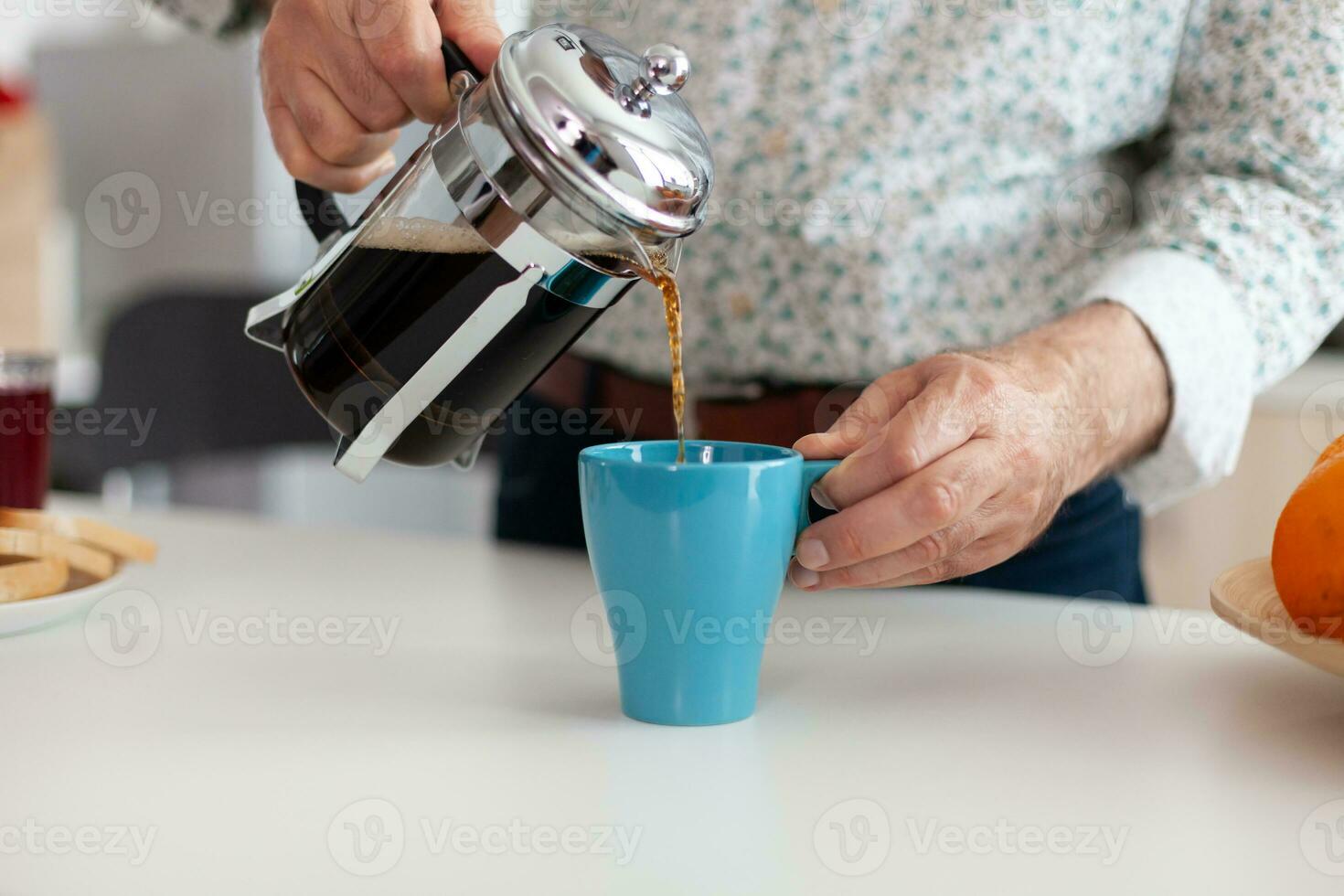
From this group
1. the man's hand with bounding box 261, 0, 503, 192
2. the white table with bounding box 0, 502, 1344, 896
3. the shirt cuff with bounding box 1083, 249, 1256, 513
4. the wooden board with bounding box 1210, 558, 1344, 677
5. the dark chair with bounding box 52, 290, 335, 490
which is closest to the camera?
the white table with bounding box 0, 502, 1344, 896

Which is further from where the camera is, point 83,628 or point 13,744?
point 83,628

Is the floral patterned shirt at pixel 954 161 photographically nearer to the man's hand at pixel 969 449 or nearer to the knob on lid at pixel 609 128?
the man's hand at pixel 969 449

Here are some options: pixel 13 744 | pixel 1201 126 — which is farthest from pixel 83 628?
pixel 1201 126

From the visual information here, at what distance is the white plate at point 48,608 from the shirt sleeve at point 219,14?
1.76 feet

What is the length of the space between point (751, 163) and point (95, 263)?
2.69 m

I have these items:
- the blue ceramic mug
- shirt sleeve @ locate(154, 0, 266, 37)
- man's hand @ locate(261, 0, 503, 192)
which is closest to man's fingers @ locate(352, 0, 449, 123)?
man's hand @ locate(261, 0, 503, 192)

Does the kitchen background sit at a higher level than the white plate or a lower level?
lower

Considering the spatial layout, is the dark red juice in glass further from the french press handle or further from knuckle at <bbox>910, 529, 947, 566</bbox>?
knuckle at <bbox>910, 529, 947, 566</bbox>

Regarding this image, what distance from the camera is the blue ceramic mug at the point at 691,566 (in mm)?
521

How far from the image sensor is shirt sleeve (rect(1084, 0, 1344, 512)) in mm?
746

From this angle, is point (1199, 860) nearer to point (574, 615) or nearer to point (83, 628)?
point (574, 615)

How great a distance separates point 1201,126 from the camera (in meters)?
0.87

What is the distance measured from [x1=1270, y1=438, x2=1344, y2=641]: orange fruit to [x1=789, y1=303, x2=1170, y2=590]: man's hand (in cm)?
12

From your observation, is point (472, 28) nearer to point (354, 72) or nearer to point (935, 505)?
point (354, 72)
